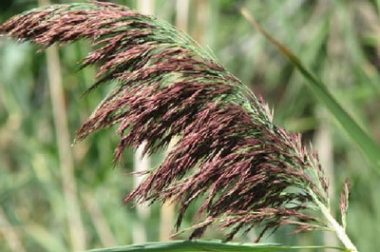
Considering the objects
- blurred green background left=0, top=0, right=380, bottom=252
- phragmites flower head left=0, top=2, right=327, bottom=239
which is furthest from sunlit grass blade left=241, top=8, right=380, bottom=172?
blurred green background left=0, top=0, right=380, bottom=252

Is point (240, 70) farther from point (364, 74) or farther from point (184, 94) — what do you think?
point (184, 94)

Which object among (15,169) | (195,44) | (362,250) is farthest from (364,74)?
(195,44)

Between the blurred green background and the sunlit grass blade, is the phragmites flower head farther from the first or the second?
the blurred green background

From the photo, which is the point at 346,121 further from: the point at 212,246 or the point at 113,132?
the point at 113,132

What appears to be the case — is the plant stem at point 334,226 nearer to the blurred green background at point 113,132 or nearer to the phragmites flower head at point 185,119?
the phragmites flower head at point 185,119

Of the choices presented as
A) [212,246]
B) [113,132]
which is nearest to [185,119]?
[212,246]

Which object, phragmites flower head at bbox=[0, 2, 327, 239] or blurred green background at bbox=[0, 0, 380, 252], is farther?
blurred green background at bbox=[0, 0, 380, 252]

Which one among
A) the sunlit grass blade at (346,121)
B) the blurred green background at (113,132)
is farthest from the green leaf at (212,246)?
the blurred green background at (113,132)
